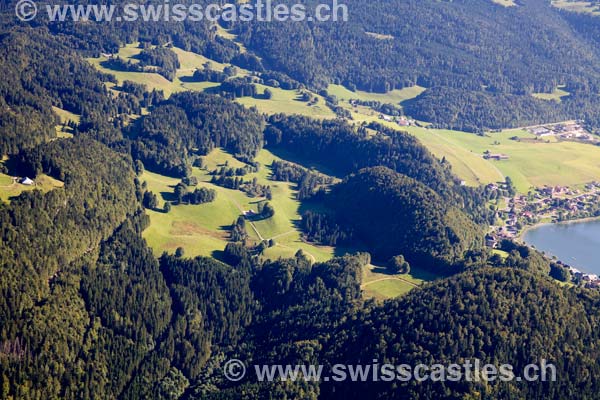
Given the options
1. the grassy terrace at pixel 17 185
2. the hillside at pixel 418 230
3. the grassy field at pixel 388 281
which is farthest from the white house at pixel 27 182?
the hillside at pixel 418 230

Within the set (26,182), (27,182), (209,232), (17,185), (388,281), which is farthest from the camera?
(209,232)

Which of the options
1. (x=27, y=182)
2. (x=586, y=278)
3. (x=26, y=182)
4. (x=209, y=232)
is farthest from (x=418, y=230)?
(x=26, y=182)

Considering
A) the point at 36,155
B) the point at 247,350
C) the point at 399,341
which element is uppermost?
the point at 36,155

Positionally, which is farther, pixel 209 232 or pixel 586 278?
pixel 209 232

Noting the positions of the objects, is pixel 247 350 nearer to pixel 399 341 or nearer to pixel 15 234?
pixel 399 341

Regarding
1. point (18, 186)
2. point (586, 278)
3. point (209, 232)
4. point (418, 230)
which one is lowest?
point (586, 278)

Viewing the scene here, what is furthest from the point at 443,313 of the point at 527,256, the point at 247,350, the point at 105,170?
the point at 105,170

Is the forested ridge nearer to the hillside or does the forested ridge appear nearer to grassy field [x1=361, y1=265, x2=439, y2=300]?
the hillside

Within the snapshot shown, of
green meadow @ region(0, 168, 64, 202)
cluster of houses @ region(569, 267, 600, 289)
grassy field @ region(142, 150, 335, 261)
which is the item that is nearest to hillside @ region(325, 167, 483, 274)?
grassy field @ region(142, 150, 335, 261)

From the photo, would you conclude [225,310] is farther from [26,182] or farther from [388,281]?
[26,182]
